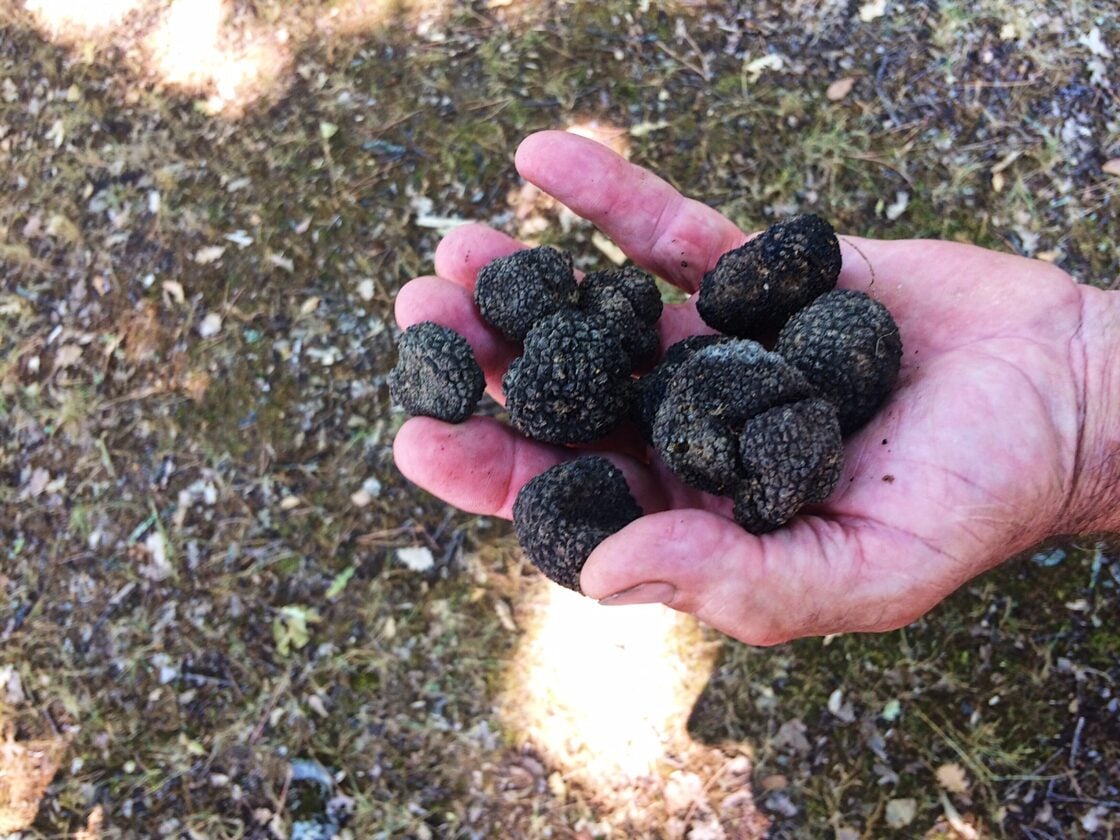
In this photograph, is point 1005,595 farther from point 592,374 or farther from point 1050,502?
point 592,374

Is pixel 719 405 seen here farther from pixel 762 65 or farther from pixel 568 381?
pixel 762 65

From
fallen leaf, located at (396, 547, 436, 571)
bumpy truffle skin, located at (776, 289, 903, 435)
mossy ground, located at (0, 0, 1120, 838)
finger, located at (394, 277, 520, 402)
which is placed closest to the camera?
bumpy truffle skin, located at (776, 289, 903, 435)

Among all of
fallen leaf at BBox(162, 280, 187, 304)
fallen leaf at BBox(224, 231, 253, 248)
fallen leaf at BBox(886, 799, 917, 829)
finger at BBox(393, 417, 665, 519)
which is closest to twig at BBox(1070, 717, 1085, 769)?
fallen leaf at BBox(886, 799, 917, 829)

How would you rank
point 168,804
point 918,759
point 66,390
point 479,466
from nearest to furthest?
point 479,466, point 918,759, point 168,804, point 66,390

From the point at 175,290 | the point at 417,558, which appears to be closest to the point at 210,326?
the point at 175,290

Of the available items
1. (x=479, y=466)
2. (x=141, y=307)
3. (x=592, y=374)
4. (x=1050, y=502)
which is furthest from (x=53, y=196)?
(x=1050, y=502)

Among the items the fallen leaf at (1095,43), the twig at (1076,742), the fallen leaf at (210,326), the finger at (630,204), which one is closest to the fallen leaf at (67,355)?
the fallen leaf at (210,326)

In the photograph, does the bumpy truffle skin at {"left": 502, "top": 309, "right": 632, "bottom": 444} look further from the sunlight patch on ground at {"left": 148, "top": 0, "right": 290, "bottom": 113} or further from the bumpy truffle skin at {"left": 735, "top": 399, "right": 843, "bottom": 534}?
the sunlight patch on ground at {"left": 148, "top": 0, "right": 290, "bottom": 113}
